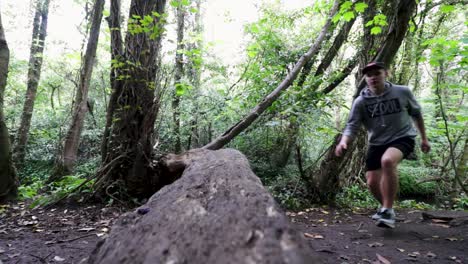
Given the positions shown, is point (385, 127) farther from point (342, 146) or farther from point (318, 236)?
point (318, 236)

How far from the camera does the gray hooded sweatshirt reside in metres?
3.48

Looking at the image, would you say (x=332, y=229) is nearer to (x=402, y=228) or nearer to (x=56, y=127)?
(x=402, y=228)

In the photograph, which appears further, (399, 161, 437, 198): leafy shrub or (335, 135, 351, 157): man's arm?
(399, 161, 437, 198): leafy shrub

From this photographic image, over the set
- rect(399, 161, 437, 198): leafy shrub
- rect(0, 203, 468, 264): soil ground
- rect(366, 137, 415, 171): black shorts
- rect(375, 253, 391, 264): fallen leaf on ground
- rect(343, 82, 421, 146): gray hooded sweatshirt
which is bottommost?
rect(399, 161, 437, 198): leafy shrub

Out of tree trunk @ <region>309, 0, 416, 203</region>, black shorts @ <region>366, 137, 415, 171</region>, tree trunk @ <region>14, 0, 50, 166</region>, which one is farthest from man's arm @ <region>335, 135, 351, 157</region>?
tree trunk @ <region>14, 0, 50, 166</region>

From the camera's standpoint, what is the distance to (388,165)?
10.8ft

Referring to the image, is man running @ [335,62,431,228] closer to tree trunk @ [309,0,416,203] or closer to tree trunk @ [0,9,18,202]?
tree trunk @ [309,0,416,203]

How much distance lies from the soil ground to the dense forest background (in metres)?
0.55

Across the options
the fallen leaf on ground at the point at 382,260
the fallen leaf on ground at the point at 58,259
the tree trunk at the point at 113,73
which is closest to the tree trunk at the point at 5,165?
the tree trunk at the point at 113,73

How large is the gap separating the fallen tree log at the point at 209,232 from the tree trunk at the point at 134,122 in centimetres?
300

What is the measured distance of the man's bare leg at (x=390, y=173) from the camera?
3289 millimetres

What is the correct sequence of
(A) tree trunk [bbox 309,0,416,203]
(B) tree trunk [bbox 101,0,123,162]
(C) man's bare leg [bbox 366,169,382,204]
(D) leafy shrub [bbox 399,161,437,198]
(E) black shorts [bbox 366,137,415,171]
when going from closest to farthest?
(E) black shorts [bbox 366,137,415,171]
(C) man's bare leg [bbox 366,169,382,204]
(A) tree trunk [bbox 309,0,416,203]
(B) tree trunk [bbox 101,0,123,162]
(D) leafy shrub [bbox 399,161,437,198]

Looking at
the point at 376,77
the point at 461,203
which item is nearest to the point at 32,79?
the point at 376,77

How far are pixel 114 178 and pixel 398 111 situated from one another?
435 centimetres
